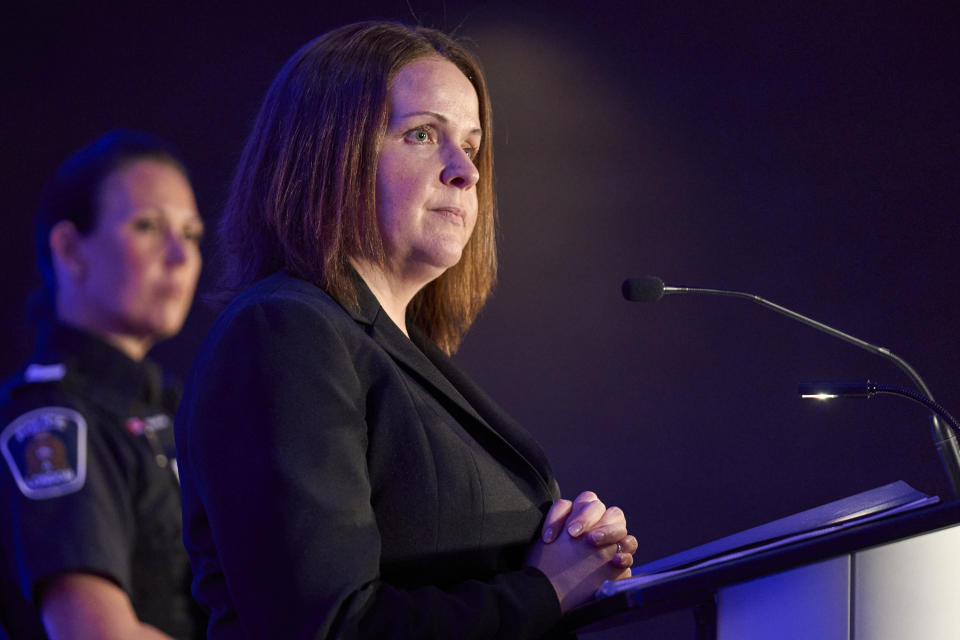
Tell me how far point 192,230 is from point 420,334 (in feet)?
4.24

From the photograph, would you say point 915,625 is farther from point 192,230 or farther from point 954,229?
point 954,229

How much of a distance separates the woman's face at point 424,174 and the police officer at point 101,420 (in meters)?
0.96

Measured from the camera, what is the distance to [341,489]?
3.20 feet

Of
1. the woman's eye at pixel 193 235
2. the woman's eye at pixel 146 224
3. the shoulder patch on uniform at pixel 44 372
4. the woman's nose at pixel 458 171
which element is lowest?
the shoulder patch on uniform at pixel 44 372

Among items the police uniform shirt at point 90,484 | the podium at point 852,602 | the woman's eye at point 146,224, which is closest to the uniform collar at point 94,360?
the police uniform shirt at point 90,484

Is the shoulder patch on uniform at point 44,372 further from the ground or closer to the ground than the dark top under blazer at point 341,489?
further from the ground

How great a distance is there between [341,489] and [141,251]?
62.5 inches

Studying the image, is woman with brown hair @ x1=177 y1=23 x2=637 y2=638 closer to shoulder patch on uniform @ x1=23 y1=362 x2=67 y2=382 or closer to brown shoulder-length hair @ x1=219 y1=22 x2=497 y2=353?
brown shoulder-length hair @ x1=219 y1=22 x2=497 y2=353

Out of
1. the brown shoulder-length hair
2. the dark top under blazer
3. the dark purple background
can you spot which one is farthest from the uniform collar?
the dark purple background

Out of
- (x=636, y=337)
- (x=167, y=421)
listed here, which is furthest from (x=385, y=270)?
(x=636, y=337)

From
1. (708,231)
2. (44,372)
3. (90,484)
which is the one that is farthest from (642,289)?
(708,231)

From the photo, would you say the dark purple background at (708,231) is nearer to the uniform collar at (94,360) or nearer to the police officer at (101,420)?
the police officer at (101,420)

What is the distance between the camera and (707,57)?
3404 mm

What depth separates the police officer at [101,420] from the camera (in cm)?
178
